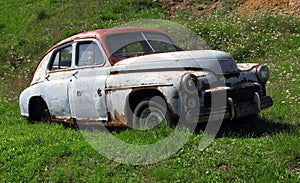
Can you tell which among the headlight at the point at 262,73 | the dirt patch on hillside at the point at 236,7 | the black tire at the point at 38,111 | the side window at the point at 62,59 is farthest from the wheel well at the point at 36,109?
the dirt patch on hillside at the point at 236,7

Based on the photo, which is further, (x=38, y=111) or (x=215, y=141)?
(x=38, y=111)

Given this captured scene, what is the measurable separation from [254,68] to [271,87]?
8.58ft

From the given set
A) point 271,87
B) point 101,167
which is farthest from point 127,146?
point 271,87

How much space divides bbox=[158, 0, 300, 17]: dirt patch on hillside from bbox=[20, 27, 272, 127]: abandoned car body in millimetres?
10857

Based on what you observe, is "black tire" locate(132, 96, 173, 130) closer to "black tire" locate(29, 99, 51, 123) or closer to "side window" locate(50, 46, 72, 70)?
"side window" locate(50, 46, 72, 70)

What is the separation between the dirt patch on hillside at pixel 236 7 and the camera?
17344 millimetres

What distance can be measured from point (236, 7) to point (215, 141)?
14050mm

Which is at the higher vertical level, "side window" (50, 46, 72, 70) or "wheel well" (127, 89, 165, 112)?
"side window" (50, 46, 72, 70)

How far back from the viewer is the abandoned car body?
586cm

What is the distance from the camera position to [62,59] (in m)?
8.09

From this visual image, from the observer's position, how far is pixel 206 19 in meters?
17.4

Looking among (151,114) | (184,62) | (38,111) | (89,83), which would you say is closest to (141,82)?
(151,114)

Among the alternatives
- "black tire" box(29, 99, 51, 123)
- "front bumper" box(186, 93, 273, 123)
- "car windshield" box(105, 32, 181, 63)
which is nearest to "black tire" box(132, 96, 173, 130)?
"front bumper" box(186, 93, 273, 123)

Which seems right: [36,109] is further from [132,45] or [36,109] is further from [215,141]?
[215,141]
